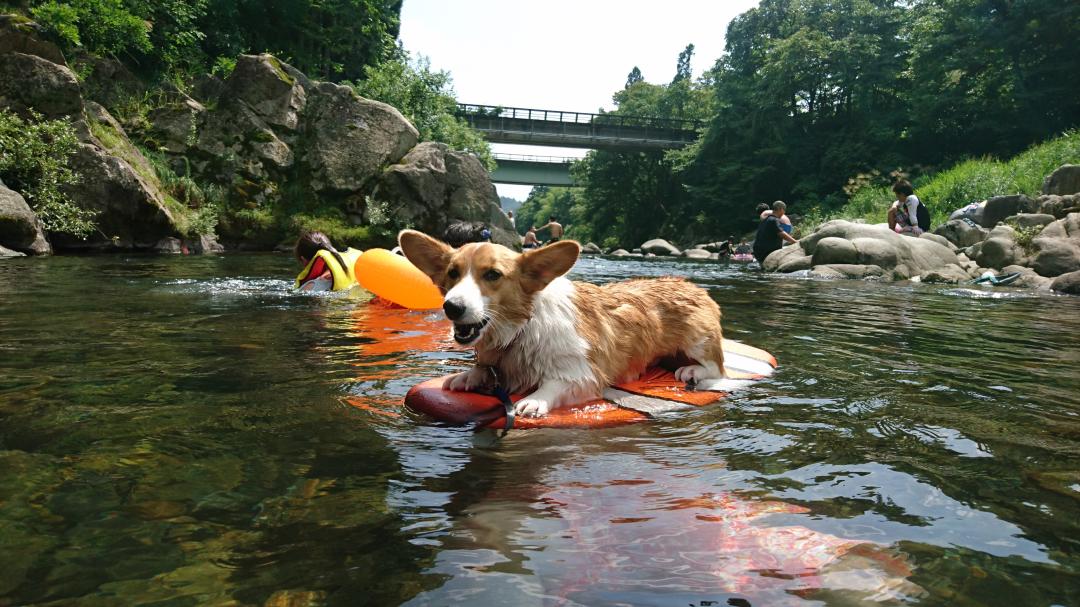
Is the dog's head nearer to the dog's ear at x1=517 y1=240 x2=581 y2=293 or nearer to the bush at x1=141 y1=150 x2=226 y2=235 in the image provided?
the dog's ear at x1=517 y1=240 x2=581 y2=293

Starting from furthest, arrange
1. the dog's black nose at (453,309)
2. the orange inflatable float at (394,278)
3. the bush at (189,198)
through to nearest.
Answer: the bush at (189,198) < the orange inflatable float at (394,278) < the dog's black nose at (453,309)

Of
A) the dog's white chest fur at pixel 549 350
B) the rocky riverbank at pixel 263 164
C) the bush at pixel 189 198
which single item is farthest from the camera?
the bush at pixel 189 198

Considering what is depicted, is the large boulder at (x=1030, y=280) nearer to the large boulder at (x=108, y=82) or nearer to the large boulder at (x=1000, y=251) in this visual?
the large boulder at (x=1000, y=251)

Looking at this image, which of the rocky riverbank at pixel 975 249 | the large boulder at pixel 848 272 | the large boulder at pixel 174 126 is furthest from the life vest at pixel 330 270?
the large boulder at pixel 174 126

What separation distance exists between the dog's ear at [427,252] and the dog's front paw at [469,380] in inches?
23.0

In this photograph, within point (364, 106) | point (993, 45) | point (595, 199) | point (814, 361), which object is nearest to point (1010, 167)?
point (993, 45)

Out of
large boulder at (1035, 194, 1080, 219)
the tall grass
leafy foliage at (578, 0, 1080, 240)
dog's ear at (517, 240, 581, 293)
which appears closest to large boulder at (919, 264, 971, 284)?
large boulder at (1035, 194, 1080, 219)

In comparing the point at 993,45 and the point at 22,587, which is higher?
the point at 993,45

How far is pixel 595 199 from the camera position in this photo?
69938mm

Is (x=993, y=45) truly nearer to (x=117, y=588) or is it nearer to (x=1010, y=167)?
(x=1010, y=167)

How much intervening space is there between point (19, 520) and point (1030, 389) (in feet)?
18.5

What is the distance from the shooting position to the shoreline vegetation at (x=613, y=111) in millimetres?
21250

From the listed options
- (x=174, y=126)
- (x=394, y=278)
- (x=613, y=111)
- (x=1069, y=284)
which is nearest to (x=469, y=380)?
(x=394, y=278)

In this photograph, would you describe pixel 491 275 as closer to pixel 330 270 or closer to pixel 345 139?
pixel 330 270
